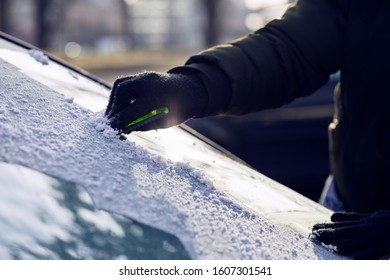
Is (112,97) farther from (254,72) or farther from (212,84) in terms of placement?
(254,72)

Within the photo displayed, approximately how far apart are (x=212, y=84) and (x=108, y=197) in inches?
29.7

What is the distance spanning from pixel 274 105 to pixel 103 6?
5198 cm

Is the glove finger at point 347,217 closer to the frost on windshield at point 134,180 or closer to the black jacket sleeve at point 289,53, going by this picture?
the frost on windshield at point 134,180

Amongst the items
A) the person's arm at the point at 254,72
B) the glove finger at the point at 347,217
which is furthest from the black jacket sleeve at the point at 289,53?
the glove finger at the point at 347,217

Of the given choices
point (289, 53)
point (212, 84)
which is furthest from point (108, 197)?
point (289, 53)

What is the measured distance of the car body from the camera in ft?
3.44

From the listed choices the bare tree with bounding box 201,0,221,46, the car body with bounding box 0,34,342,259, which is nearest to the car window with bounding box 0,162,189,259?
the car body with bounding box 0,34,342,259

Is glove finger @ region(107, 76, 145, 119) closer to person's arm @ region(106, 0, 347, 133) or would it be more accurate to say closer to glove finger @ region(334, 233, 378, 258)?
person's arm @ region(106, 0, 347, 133)

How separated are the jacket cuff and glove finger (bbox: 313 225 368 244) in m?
0.54

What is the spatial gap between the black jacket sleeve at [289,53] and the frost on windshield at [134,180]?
640mm

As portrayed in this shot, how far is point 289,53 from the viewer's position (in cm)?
208
